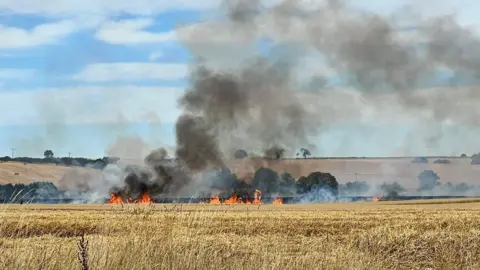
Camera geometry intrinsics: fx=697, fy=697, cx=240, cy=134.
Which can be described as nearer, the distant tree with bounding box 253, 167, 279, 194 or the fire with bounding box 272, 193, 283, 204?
the fire with bounding box 272, 193, 283, 204

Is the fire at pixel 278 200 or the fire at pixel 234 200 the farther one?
the fire at pixel 278 200

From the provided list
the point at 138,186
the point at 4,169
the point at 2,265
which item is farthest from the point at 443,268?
the point at 4,169

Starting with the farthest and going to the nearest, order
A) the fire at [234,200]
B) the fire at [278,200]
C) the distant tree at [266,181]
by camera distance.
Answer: the distant tree at [266,181] → the fire at [278,200] → the fire at [234,200]

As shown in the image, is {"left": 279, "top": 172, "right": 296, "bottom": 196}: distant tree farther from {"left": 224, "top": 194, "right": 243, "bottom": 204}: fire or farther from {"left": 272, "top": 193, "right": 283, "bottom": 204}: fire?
{"left": 224, "top": 194, "right": 243, "bottom": 204}: fire

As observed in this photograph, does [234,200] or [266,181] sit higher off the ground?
[266,181]

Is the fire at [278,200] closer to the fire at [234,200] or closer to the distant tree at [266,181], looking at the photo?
Answer: the distant tree at [266,181]

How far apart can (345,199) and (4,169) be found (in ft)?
227

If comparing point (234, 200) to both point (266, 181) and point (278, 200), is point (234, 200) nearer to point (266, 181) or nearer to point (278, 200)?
point (278, 200)

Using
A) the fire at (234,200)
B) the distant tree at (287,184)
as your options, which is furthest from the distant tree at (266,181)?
the fire at (234,200)

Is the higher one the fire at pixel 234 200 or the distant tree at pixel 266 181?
the distant tree at pixel 266 181

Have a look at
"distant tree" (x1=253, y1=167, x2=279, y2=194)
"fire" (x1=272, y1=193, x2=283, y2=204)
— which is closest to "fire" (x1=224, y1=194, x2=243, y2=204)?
"fire" (x1=272, y1=193, x2=283, y2=204)

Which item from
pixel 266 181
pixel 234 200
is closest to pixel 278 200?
pixel 234 200

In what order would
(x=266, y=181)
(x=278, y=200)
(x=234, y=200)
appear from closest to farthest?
1. (x=234, y=200)
2. (x=278, y=200)
3. (x=266, y=181)

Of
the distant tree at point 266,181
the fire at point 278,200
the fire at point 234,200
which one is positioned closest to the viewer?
the fire at point 234,200
